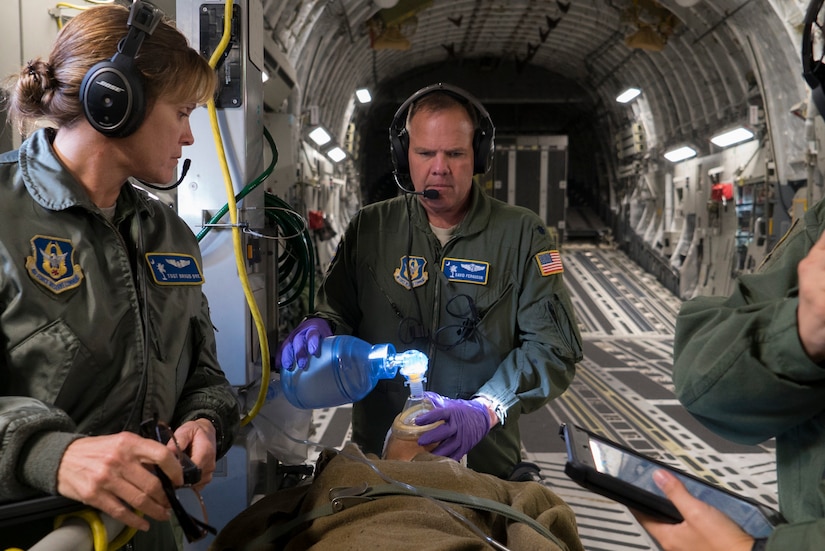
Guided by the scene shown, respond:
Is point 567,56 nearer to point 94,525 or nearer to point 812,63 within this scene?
point 812,63

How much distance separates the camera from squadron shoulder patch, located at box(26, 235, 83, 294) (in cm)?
133

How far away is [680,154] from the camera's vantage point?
10609 mm

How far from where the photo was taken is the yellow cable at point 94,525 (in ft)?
3.58

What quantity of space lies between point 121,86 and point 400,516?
3.69ft

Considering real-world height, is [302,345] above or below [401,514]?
above

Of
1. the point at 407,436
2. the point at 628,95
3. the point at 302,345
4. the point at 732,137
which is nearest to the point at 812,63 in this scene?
the point at 407,436

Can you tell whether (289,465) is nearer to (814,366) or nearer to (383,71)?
(814,366)

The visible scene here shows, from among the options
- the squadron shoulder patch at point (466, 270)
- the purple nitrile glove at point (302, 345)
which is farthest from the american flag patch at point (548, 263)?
the purple nitrile glove at point (302, 345)

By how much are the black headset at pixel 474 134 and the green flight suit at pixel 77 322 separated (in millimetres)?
1146

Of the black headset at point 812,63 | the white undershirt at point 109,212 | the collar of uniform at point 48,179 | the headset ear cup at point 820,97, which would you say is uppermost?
the black headset at point 812,63

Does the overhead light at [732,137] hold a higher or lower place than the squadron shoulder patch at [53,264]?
higher

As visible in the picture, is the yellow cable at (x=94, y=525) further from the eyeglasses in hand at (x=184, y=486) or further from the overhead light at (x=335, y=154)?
the overhead light at (x=335, y=154)

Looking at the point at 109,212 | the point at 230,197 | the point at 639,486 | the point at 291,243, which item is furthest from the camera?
the point at 291,243

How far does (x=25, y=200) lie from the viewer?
1.39m
